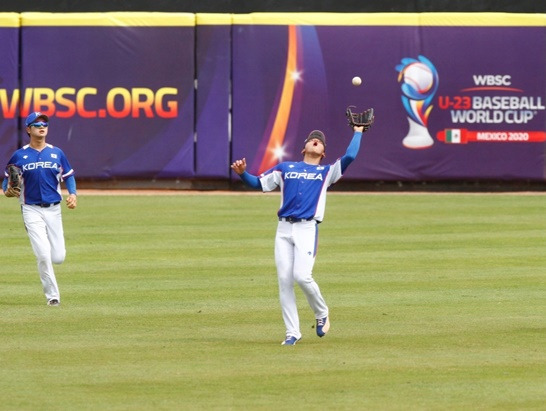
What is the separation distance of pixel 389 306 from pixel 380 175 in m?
13.3

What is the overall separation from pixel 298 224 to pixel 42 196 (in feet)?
11.3

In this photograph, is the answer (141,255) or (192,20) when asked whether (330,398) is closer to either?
(141,255)

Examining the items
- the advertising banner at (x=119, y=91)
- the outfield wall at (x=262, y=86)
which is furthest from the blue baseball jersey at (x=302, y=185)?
the advertising banner at (x=119, y=91)

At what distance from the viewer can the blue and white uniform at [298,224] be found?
444 inches

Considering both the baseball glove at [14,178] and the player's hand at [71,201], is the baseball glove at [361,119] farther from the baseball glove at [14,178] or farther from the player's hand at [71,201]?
the baseball glove at [14,178]

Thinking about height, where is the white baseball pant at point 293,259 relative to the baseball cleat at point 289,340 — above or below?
above

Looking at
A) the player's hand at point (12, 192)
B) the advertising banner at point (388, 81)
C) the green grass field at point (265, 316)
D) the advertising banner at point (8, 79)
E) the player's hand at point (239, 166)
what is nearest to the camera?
the green grass field at point (265, 316)

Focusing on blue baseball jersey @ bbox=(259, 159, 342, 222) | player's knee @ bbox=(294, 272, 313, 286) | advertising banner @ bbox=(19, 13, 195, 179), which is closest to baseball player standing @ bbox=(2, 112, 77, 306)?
blue baseball jersey @ bbox=(259, 159, 342, 222)

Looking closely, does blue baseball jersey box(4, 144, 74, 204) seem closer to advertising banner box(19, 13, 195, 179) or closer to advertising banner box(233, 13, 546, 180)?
advertising banner box(19, 13, 195, 179)

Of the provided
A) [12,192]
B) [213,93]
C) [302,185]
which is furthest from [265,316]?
[213,93]

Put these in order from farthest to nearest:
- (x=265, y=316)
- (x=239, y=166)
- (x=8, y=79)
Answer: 1. (x=8, y=79)
2. (x=265, y=316)
3. (x=239, y=166)

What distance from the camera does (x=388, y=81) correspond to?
2658cm

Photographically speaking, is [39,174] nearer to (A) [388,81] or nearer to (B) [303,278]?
(B) [303,278]

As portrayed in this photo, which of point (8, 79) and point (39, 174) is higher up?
point (8, 79)
